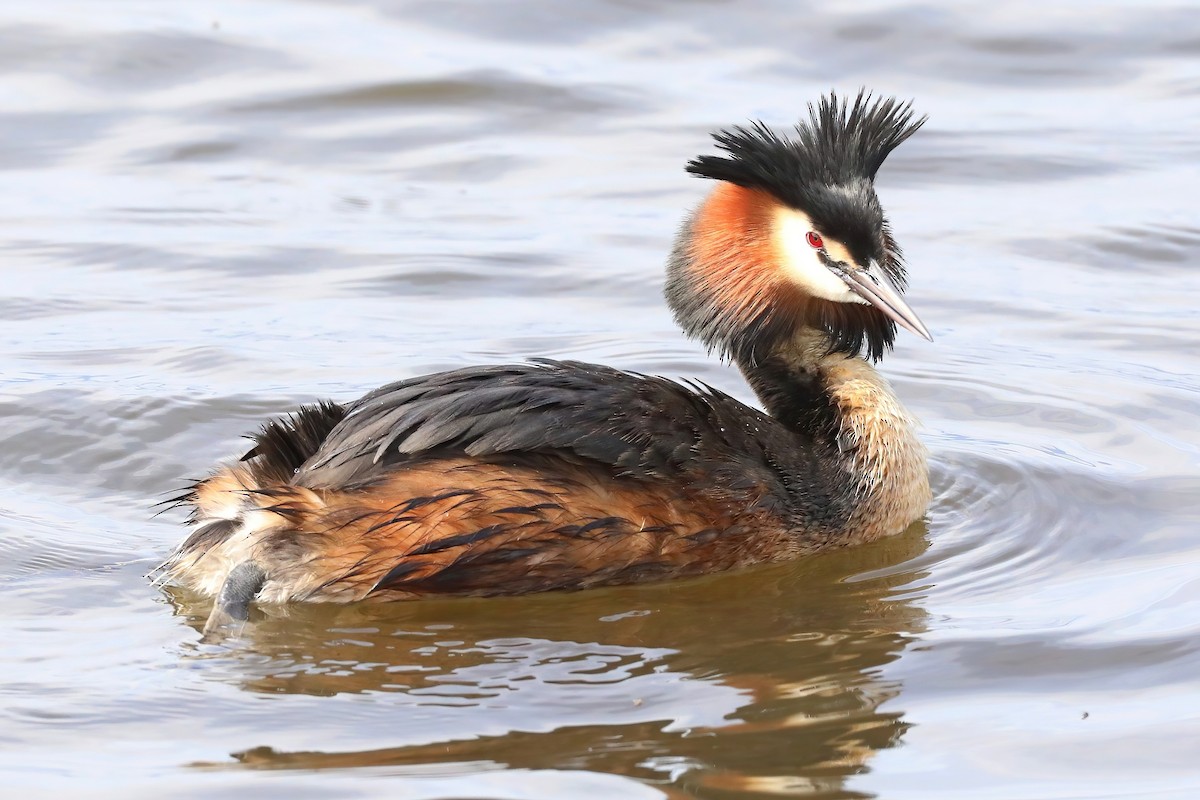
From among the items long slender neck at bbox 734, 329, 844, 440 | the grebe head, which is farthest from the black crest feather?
long slender neck at bbox 734, 329, 844, 440

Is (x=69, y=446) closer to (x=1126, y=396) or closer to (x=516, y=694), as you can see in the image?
(x=516, y=694)

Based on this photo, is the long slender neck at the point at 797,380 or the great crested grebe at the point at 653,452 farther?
the long slender neck at the point at 797,380

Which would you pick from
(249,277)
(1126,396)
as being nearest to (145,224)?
(249,277)

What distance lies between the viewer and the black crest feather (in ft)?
21.0

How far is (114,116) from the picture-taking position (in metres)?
11.9

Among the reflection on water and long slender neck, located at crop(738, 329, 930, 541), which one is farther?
long slender neck, located at crop(738, 329, 930, 541)

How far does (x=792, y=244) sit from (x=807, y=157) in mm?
303

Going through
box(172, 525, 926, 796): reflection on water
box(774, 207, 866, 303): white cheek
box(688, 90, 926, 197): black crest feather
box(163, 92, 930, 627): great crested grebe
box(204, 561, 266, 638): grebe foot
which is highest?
box(688, 90, 926, 197): black crest feather

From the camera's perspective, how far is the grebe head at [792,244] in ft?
21.0

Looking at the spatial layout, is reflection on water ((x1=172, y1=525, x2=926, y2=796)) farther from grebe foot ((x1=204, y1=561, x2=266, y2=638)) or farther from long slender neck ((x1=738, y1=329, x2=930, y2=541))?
long slender neck ((x1=738, y1=329, x2=930, y2=541))

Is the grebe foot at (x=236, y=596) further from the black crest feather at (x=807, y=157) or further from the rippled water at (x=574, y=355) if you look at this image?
the black crest feather at (x=807, y=157)

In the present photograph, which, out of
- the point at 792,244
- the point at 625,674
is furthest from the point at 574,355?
the point at 625,674

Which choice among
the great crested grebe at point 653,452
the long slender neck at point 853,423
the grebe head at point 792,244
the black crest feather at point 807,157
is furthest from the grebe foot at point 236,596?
the black crest feather at point 807,157

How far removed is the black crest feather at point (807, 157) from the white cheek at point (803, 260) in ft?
0.20
